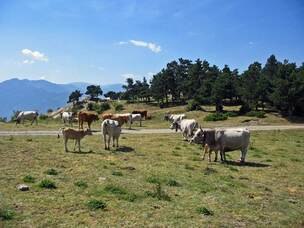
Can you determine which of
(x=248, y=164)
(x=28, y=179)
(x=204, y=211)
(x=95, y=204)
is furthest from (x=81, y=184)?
(x=248, y=164)

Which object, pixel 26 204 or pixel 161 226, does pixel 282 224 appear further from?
pixel 26 204

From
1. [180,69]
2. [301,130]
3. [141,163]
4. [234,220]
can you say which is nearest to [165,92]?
[180,69]

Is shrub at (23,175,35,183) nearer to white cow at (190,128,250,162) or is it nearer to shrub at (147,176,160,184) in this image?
shrub at (147,176,160,184)

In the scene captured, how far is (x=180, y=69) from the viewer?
12431 cm

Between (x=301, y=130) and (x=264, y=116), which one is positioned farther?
(x=264, y=116)

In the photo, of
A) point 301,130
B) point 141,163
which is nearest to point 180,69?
point 301,130

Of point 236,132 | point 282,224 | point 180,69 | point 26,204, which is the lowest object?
point 282,224

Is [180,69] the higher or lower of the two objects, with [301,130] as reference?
higher

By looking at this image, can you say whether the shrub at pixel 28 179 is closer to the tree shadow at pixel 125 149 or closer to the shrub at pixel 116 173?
the shrub at pixel 116 173

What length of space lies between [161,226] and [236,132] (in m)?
14.9

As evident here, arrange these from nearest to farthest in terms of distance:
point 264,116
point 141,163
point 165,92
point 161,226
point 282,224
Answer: point 161,226
point 282,224
point 141,163
point 264,116
point 165,92

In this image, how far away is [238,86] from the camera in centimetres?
8262

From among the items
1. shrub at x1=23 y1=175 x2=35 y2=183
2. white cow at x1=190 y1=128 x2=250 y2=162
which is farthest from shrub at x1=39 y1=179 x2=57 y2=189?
white cow at x1=190 y1=128 x2=250 y2=162

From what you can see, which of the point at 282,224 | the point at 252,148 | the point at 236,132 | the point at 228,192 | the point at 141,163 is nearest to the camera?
the point at 282,224
